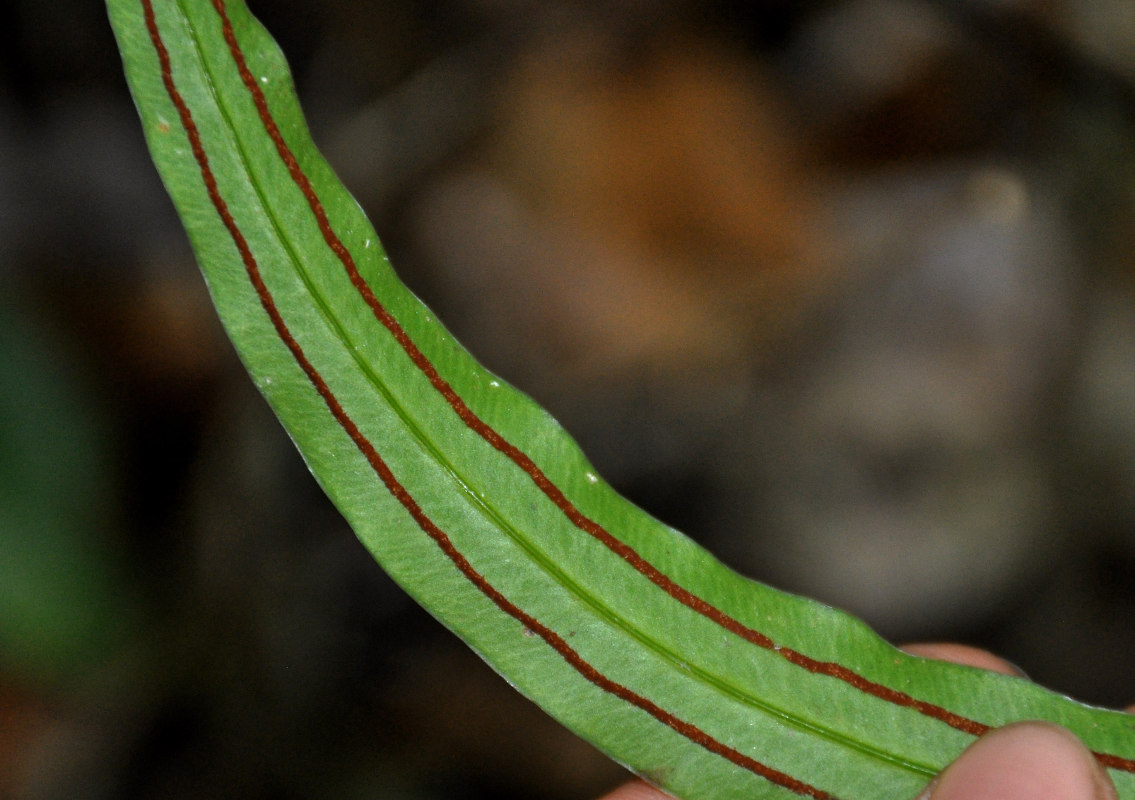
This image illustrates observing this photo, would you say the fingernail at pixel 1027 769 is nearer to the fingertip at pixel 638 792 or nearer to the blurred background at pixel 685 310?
the fingertip at pixel 638 792

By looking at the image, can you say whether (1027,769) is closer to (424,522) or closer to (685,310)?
(424,522)

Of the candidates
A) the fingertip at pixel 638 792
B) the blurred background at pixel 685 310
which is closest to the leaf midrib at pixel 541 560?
the fingertip at pixel 638 792

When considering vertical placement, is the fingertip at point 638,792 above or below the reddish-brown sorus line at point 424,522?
below

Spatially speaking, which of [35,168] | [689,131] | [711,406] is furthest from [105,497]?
[689,131]

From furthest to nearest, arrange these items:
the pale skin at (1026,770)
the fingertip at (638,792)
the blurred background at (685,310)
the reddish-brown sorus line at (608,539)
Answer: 1. the blurred background at (685,310)
2. the fingertip at (638,792)
3. the reddish-brown sorus line at (608,539)
4. the pale skin at (1026,770)

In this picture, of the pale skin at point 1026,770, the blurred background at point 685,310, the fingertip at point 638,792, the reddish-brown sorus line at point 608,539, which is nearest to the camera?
the pale skin at point 1026,770

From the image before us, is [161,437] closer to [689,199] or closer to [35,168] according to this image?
[35,168]

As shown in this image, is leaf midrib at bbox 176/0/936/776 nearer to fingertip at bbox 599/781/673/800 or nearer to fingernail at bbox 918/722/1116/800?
fingernail at bbox 918/722/1116/800
